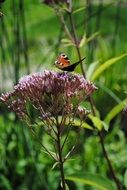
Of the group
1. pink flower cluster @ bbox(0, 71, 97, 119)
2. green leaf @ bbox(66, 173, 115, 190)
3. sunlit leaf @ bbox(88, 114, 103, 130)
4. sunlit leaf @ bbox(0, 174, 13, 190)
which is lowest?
green leaf @ bbox(66, 173, 115, 190)

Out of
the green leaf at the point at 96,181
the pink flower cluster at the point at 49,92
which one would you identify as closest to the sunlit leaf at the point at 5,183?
the green leaf at the point at 96,181

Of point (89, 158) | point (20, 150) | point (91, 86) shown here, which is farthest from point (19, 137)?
point (91, 86)

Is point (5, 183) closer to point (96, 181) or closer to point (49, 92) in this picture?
point (96, 181)

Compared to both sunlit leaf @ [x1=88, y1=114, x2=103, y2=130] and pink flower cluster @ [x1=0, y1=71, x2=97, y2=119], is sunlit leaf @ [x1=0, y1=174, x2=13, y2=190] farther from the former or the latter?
pink flower cluster @ [x1=0, y1=71, x2=97, y2=119]

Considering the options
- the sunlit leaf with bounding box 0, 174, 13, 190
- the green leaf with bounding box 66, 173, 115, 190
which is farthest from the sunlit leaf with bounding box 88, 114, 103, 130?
the sunlit leaf with bounding box 0, 174, 13, 190

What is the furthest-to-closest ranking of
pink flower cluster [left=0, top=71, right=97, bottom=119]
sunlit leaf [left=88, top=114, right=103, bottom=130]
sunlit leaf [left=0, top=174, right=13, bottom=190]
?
sunlit leaf [left=0, top=174, right=13, bottom=190]
sunlit leaf [left=88, top=114, right=103, bottom=130]
pink flower cluster [left=0, top=71, right=97, bottom=119]

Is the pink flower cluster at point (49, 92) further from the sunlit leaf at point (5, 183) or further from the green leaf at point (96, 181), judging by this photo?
the sunlit leaf at point (5, 183)

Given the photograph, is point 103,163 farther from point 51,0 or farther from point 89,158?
point 51,0

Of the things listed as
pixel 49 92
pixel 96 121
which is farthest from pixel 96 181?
pixel 49 92
